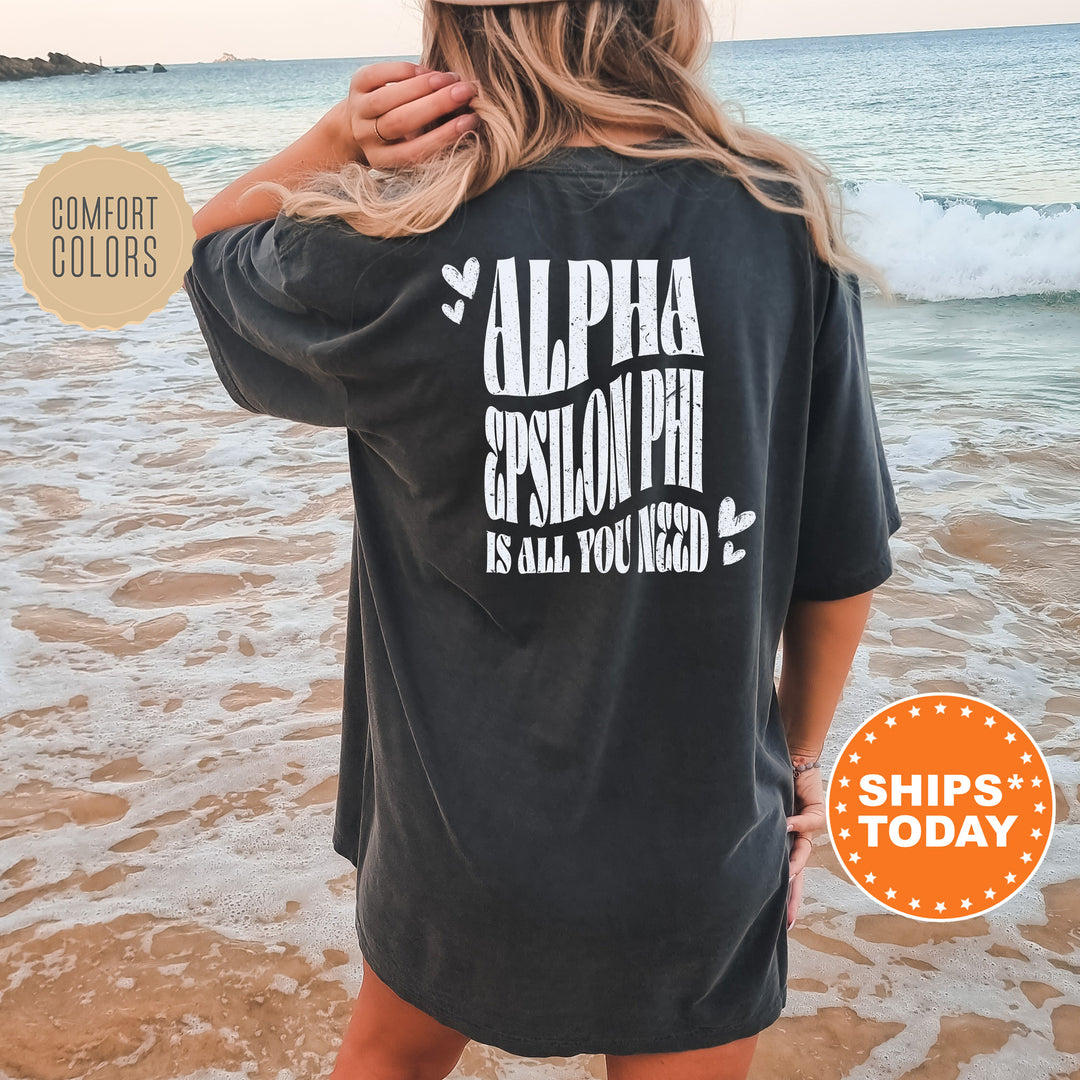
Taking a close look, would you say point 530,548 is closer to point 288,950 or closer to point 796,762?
point 796,762

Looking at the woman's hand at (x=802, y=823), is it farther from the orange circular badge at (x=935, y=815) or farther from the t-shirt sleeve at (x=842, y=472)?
the orange circular badge at (x=935, y=815)

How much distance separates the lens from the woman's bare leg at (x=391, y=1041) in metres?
1.24

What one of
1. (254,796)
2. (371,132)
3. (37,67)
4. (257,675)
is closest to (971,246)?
(257,675)

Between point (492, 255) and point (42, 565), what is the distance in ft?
12.8

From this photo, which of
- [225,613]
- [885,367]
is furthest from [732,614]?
[885,367]

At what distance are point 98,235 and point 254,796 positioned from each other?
1546mm

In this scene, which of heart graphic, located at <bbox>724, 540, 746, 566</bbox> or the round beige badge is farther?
the round beige badge

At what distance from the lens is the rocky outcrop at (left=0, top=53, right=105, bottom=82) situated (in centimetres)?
5262

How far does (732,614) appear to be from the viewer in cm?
103

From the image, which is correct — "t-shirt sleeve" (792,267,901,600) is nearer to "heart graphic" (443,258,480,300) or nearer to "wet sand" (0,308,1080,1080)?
"heart graphic" (443,258,480,300)

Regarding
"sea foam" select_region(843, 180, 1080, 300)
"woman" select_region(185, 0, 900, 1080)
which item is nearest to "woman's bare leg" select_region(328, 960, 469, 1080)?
"woman" select_region(185, 0, 900, 1080)

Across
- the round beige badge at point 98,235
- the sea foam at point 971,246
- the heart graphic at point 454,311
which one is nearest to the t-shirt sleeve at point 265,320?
the heart graphic at point 454,311

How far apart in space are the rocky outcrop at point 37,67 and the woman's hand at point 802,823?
200 ft

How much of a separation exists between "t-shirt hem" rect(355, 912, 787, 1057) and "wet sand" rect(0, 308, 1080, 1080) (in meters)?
1.23
